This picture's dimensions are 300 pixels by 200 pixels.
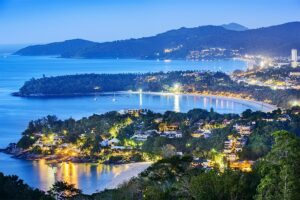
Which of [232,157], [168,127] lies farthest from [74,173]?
[168,127]

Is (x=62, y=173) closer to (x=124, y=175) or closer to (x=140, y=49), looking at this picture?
(x=124, y=175)

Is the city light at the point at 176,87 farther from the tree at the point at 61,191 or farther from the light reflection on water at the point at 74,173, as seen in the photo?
the tree at the point at 61,191

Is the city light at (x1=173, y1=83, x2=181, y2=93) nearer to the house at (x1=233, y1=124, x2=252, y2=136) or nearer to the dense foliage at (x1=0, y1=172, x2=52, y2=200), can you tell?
the house at (x1=233, y1=124, x2=252, y2=136)

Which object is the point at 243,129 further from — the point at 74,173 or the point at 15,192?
the point at 15,192

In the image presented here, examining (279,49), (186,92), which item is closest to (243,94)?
(186,92)

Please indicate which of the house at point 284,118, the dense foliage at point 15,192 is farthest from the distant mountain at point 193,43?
the dense foliage at point 15,192

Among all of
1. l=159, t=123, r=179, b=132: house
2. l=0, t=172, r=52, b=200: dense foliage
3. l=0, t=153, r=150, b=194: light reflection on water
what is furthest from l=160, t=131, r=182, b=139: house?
l=0, t=172, r=52, b=200: dense foliage
